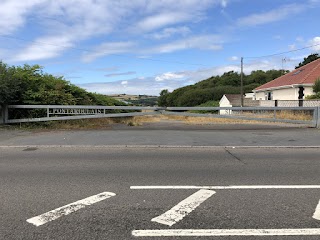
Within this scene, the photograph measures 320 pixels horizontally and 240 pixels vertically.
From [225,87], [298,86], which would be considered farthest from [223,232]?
[225,87]

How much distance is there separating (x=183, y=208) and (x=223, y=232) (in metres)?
0.96

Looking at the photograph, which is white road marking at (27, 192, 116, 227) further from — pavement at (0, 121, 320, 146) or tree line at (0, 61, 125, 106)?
tree line at (0, 61, 125, 106)

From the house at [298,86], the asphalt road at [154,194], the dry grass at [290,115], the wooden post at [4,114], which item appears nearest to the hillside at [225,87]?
the house at [298,86]

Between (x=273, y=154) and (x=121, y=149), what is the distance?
15.0ft

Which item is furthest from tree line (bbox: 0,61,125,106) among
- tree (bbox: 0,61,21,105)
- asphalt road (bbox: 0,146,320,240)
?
asphalt road (bbox: 0,146,320,240)

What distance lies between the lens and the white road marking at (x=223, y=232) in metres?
3.96

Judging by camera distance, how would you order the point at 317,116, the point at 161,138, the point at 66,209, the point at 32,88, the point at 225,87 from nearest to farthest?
the point at 66,209, the point at 161,138, the point at 317,116, the point at 32,88, the point at 225,87

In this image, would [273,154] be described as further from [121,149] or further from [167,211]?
[167,211]

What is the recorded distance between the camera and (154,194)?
5.57 metres

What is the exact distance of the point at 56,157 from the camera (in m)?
8.88

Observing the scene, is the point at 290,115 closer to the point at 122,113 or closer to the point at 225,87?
the point at 122,113

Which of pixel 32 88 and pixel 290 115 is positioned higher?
pixel 32 88

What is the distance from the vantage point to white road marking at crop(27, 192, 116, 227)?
14.4ft

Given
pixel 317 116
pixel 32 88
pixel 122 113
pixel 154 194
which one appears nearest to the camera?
pixel 154 194
